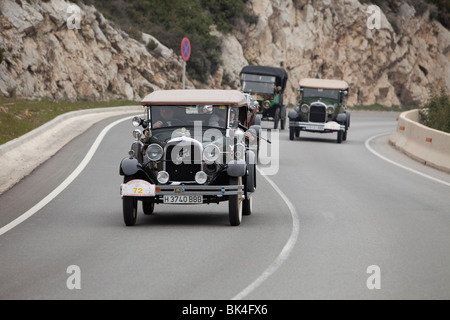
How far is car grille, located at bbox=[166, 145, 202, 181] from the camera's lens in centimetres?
1201

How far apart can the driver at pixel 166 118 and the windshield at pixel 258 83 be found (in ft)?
79.7

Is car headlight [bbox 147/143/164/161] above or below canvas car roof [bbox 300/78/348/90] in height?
above

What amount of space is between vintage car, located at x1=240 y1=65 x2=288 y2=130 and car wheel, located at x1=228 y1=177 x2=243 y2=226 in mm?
24675

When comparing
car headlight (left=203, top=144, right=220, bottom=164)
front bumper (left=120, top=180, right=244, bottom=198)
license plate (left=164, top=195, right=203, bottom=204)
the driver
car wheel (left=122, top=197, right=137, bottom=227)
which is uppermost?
the driver

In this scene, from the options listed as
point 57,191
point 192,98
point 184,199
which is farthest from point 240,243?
point 57,191

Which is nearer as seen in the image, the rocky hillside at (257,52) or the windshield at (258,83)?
the windshield at (258,83)

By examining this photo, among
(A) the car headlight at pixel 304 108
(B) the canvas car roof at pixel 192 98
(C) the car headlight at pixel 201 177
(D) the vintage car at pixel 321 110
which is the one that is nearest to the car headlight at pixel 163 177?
(C) the car headlight at pixel 201 177

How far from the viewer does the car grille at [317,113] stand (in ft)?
100

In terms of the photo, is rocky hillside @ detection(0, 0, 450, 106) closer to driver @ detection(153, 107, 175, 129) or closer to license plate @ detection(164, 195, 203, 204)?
driver @ detection(153, 107, 175, 129)

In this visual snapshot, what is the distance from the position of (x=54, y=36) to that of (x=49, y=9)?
144 cm

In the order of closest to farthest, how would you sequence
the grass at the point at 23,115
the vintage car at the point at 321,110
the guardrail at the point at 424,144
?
the guardrail at the point at 424,144 → the grass at the point at 23,115 → the vintage car at the point at 321,110

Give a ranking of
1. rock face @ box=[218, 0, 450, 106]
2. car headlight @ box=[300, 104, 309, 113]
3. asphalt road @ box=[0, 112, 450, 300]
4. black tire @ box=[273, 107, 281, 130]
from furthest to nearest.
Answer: rock face @ box=[218, 0, 450, 106] → black tire @ box=[273, 107, 281, 130] → car headlight @ box=[300, 104, 309, 113] → asphalt road @ box=[0, 112, 450, 300]

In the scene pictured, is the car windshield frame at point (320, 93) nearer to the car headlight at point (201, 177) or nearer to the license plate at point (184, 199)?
the car headlight at point (201, 177)

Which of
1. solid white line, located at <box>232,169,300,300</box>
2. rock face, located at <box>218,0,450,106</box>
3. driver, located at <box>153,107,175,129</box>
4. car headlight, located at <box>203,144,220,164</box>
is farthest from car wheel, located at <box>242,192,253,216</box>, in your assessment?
rock face, located at <box>218,0,450,106</box>
